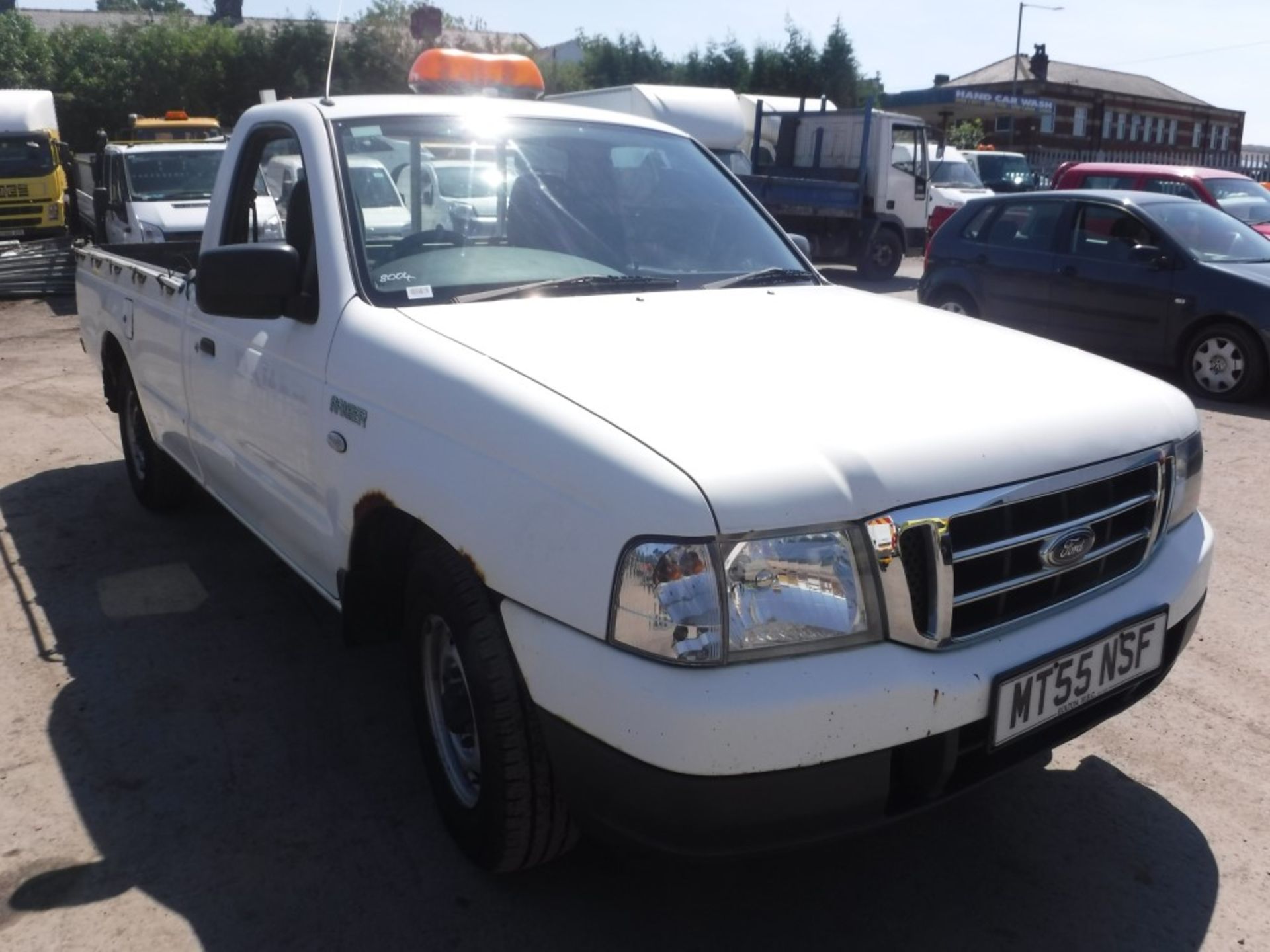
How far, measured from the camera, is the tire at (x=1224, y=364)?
8914mm

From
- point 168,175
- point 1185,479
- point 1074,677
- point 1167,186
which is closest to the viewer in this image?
point 1074,677

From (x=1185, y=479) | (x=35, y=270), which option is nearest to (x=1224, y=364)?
(x=1185, y=479)

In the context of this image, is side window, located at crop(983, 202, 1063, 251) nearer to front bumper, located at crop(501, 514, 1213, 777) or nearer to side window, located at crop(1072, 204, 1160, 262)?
side window, located at crop(1072, 204, 1160, 262)

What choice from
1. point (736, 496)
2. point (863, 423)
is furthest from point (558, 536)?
point (863, 423)

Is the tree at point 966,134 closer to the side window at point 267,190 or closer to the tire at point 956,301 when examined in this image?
the tire at point 956,301

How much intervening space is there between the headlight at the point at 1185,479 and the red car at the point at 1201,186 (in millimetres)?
11222

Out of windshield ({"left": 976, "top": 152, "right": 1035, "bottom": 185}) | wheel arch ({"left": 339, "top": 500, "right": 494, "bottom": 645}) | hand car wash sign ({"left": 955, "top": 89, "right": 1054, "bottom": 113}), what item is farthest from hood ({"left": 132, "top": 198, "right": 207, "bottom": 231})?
hand car wash sign ({"left": 955, "top": 89, "right": 1054, "bottom": 113})

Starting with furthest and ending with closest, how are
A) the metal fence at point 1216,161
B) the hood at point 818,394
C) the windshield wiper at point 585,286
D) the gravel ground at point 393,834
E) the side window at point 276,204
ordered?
the metal fence at point 1216,161, the side window at point 276,204, the windshield wiper at point 585,286, the gravel ground at point 393,834, the hood at point 818,394

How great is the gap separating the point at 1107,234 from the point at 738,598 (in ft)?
28.7

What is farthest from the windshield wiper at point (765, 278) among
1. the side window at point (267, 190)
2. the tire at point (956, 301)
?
the tire at point (956, 301)

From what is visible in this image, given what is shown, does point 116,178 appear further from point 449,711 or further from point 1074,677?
point 1074,677

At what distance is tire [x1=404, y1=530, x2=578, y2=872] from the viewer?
8.46ft

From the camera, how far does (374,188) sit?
3572 millimetres

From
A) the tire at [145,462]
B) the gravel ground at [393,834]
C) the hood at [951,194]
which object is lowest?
the gravel ground at [393,834]
